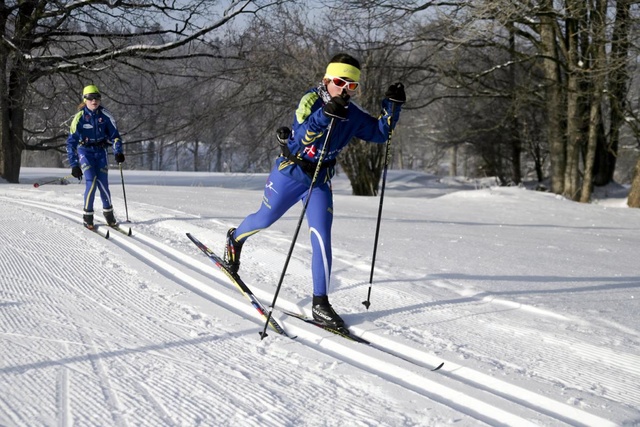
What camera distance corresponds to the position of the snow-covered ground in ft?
9.48

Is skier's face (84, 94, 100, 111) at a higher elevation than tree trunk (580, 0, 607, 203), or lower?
lower

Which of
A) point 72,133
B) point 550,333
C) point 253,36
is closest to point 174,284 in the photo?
point 550,333

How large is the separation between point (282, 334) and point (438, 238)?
15.8 ft

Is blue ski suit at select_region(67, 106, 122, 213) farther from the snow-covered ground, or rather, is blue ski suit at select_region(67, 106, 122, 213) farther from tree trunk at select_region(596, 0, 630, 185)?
tree trunk at select_region(596, 0, 630, 185)

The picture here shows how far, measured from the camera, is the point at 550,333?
4211 mm

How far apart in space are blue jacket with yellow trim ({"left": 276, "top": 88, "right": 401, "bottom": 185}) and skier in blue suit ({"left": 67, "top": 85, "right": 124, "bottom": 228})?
16.0 ft

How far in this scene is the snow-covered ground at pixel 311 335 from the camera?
9.48 ft

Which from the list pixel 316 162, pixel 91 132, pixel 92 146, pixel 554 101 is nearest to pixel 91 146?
pixel 92 146

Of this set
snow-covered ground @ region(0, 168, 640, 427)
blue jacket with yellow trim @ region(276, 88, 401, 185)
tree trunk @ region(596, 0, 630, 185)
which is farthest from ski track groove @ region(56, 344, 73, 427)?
tree trunk @ region(596, 0, 630, 185)

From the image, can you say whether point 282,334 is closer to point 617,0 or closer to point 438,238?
point 438,238

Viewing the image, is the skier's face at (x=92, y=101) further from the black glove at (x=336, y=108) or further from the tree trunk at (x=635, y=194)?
the tree trunk at (x=635, y=194)

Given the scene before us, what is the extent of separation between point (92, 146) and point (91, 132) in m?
0.21

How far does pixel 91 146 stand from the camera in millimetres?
8531

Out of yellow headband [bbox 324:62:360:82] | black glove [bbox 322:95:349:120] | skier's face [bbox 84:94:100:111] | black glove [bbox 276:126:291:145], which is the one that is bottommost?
black glove [bbox 276:126:291:145]
